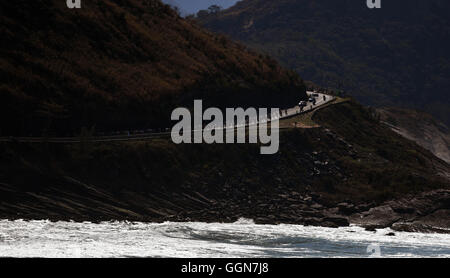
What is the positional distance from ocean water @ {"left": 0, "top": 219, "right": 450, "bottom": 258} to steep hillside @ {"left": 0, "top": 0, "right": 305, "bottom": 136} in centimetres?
2736

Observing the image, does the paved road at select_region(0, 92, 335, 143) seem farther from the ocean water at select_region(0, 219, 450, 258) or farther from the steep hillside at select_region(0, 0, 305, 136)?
the ocean water at select_region(0, 219, 450, 258)

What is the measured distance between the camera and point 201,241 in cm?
9419

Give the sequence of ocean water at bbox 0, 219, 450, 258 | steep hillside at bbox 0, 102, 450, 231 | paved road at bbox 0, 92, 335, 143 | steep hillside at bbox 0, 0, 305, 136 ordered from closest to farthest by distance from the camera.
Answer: ocean water at bbox 0, 219, 450, 258, steep hillside at bbox 0, 102, 450, 231, paved road at bbox 0, 92, 335, 143, steep hillside at bbox 0, 0, 305, 136

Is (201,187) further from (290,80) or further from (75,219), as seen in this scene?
(290,80)

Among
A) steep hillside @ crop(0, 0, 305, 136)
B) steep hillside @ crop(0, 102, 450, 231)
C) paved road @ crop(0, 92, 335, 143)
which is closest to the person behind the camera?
steep hillside @ crop(0, 102, 450, 231)

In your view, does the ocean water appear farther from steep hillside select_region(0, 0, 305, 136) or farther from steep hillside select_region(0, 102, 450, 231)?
steep hillside select_region(0, 0, 305, 136)

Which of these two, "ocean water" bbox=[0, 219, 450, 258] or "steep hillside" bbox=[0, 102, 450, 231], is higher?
"steep hillside" bbox=[0, 102, 450, 231]

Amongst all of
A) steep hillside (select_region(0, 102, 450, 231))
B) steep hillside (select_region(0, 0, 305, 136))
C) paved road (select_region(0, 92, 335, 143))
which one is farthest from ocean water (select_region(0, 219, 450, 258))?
steep hillside (select_region(0, 0, 305, 136))

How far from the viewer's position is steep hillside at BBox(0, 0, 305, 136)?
124750mm

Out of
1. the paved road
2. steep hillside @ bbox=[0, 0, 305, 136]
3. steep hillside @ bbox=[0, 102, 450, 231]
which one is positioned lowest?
steep hillside @ bbox=[0, 102, 450, 231]

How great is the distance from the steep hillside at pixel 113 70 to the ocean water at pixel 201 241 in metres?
27.4

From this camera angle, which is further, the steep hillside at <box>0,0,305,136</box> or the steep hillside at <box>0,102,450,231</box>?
the steep hillside at <box>0,0,305,136</box>

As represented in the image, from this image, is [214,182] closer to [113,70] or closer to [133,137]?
[133,137]


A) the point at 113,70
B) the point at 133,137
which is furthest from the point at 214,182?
the point at 113,70
